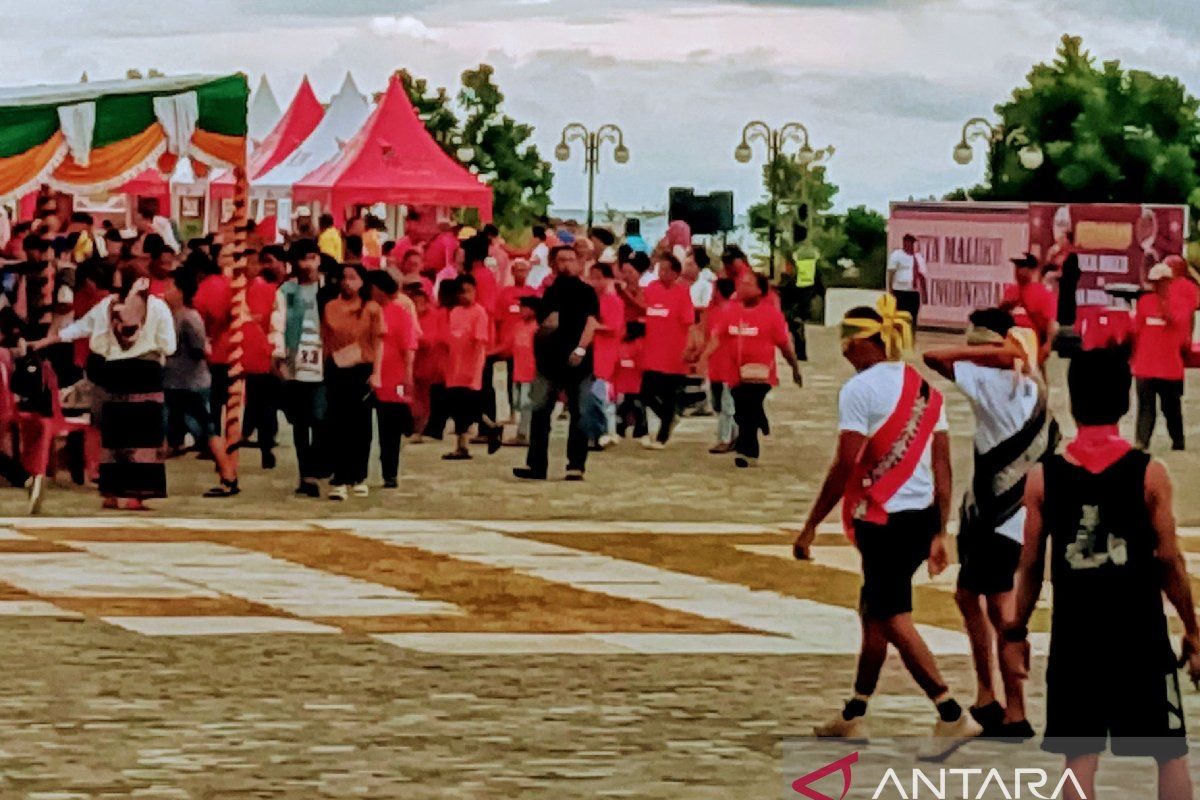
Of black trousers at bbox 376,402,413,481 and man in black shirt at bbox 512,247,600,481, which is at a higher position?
man in black shirt at bbox 512,247,600,481

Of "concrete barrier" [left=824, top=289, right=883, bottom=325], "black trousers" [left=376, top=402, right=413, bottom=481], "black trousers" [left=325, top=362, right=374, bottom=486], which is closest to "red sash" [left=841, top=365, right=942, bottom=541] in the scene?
"black trousers" [left=325, top=362, right=374, bottom=486]

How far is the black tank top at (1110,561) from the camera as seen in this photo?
28.3 feet

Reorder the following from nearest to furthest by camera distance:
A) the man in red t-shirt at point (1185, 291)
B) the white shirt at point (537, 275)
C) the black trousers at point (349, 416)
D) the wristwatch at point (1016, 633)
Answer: the wristwatch at point (1016, 633)
the black trousers at point (349, 416)
the man in red t-shirt at point (1185, 291)
the white shirt at point (537, 275)

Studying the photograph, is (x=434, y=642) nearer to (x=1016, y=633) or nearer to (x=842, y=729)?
(x=842, y=729)

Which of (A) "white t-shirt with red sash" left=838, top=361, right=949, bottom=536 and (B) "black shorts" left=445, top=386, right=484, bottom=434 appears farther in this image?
(B) "black shorts" left=445, top=386, right=484, bottom=434

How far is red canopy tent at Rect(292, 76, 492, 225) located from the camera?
1665 inches

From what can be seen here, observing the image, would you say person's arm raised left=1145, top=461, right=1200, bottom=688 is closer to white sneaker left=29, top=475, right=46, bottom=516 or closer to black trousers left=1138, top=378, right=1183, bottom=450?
white sneaker left=29, top=475, right=46, bottom=516

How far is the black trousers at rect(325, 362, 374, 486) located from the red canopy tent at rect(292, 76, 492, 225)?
20.9 metres

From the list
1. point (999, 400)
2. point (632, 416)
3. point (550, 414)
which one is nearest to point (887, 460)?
point (999, 400)

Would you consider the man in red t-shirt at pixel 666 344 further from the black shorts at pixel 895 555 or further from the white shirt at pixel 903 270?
the white shirt at pixel 903 270

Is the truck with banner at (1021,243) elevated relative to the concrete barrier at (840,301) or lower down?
elevated

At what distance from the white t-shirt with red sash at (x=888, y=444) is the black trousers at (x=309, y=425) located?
34.8ft

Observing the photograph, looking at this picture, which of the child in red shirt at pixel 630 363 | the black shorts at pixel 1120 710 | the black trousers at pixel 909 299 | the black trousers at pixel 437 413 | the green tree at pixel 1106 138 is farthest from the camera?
the green tree at pixel 1106 138

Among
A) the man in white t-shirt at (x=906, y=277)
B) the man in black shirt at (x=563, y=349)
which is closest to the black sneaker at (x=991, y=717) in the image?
the man in black shirt at (x=563, y=349)
